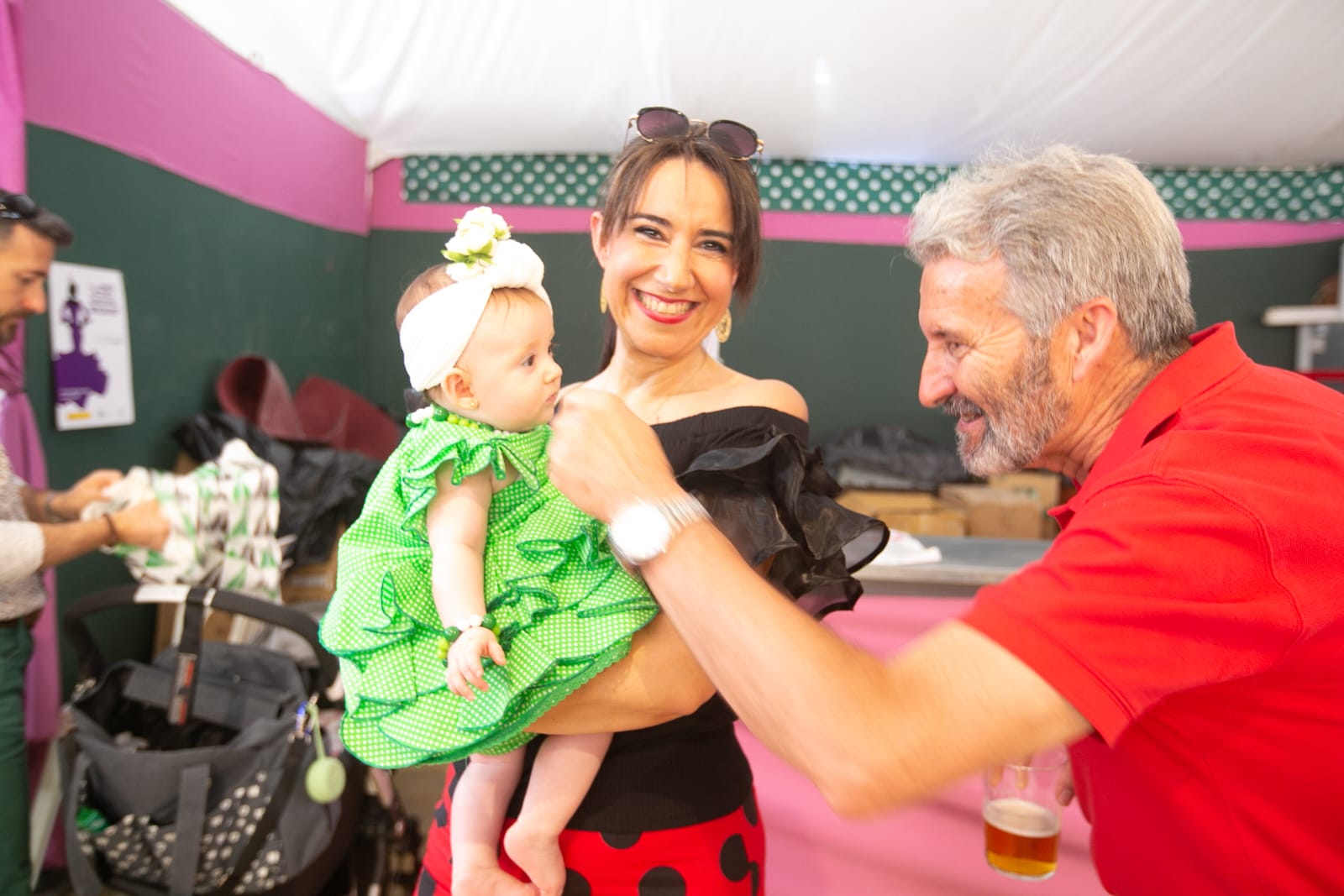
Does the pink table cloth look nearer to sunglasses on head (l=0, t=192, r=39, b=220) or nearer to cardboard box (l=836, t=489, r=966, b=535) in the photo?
sunglasses on head (l=0, t=192, r=39, b=220)

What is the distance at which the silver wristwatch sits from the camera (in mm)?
961

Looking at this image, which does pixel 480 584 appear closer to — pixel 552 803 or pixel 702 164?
pixel 552 803

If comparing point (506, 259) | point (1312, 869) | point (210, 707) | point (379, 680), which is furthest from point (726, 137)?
point (210, 707)

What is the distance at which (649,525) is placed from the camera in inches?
38.1

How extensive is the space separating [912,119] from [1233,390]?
4.11m

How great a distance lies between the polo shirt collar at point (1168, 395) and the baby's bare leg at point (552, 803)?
0.71 metres

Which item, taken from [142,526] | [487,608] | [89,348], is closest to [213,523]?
[142,526]

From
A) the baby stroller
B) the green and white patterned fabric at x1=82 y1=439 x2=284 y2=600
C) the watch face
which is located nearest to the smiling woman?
the watch face

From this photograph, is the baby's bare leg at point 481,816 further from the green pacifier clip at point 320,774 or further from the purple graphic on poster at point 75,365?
the purple graphic on poster at point 75,365

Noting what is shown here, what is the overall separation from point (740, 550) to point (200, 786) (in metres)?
1.77

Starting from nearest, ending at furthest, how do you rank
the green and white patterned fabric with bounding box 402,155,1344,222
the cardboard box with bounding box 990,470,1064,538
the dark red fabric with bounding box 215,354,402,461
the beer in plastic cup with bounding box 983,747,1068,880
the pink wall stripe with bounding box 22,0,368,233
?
the beer in plastic cup with bounding box 983,747,1068,880, the pink wall stripe with bounding box 22,0,368,233, the dark red fabric with bounding box 215,354,402,461, the cardboard box with bounding box 990,470,1064,538, the green and white patterned fabric with bounding box 402,155,1344,222

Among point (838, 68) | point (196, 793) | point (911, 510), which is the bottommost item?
point (196, 793)

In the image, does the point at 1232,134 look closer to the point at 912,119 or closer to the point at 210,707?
the point at 912,119

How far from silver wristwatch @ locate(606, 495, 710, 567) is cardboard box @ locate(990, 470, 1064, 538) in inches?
171
